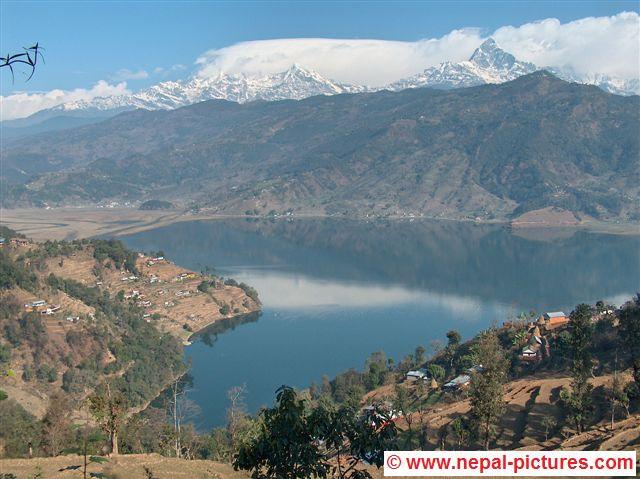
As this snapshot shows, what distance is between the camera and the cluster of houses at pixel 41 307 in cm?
5210

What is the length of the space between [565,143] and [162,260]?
15429cm

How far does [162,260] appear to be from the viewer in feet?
268

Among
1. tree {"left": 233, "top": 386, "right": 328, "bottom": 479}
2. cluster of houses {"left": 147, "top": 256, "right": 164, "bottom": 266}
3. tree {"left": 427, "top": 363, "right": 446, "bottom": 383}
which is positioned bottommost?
tree {"left": 427, "top": 363, "right": 446, "bottom": 383}

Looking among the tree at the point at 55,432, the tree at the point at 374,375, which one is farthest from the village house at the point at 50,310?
the tree at the point at 55,432

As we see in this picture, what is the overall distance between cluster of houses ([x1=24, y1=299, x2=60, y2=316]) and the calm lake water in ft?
38.6

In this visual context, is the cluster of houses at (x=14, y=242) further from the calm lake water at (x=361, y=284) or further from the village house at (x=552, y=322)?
the village house at (x=552, y=322)

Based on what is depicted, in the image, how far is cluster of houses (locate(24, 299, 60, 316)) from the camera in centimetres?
5210

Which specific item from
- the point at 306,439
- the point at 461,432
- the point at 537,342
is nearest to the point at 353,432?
the point at 306,439

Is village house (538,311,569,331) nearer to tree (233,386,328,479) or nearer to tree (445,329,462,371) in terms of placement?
tree (445,329,462,371)

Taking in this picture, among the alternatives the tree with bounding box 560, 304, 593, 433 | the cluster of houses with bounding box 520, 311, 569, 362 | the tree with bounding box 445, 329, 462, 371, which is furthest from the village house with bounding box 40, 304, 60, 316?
the tree with bounding box 560, 304, 593, 433

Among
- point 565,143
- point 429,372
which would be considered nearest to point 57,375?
point 429,372

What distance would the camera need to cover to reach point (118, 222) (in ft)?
516

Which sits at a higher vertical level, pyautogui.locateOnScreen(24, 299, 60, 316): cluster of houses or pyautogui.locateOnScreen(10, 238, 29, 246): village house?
pyautogui.locateOnScreen(10, 238, 29, 246): village house

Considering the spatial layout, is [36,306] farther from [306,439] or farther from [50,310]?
[306,439]
